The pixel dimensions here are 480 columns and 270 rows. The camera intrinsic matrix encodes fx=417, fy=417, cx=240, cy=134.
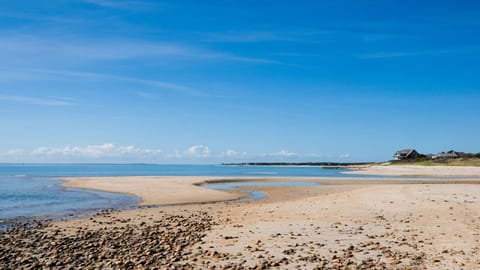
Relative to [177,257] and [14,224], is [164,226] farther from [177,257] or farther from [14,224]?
[14,224]

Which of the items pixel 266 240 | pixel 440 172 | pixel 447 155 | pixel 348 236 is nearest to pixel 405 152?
pixel 447 155

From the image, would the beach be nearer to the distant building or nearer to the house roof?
the distant building

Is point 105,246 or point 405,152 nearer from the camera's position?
point 105,246

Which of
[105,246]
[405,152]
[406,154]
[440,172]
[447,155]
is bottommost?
[440,172]

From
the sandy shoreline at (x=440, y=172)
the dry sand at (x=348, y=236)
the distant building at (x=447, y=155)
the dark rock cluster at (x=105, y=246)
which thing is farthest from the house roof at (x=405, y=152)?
the dark rock cluster at (x=105, y=246)

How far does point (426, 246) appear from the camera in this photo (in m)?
13.2

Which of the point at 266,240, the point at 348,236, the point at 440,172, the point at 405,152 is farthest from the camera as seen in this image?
the point at 405,152

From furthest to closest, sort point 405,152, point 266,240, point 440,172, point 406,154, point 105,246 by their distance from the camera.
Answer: point 405,152 → point 406,154 → point 440,172 → point 266,240 → point 105,246

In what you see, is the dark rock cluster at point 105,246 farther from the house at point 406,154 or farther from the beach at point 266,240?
the house at point 406,154

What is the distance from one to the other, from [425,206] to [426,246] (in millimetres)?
11474

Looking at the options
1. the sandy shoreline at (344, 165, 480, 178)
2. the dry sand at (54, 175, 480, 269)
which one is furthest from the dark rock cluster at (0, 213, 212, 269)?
the sandy shoreline at (344, 165, 480, 178)

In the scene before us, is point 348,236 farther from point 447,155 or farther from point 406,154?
point 406,154

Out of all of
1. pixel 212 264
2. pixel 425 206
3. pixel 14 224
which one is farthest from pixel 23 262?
pixel 425 206

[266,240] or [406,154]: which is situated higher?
[406,154]
